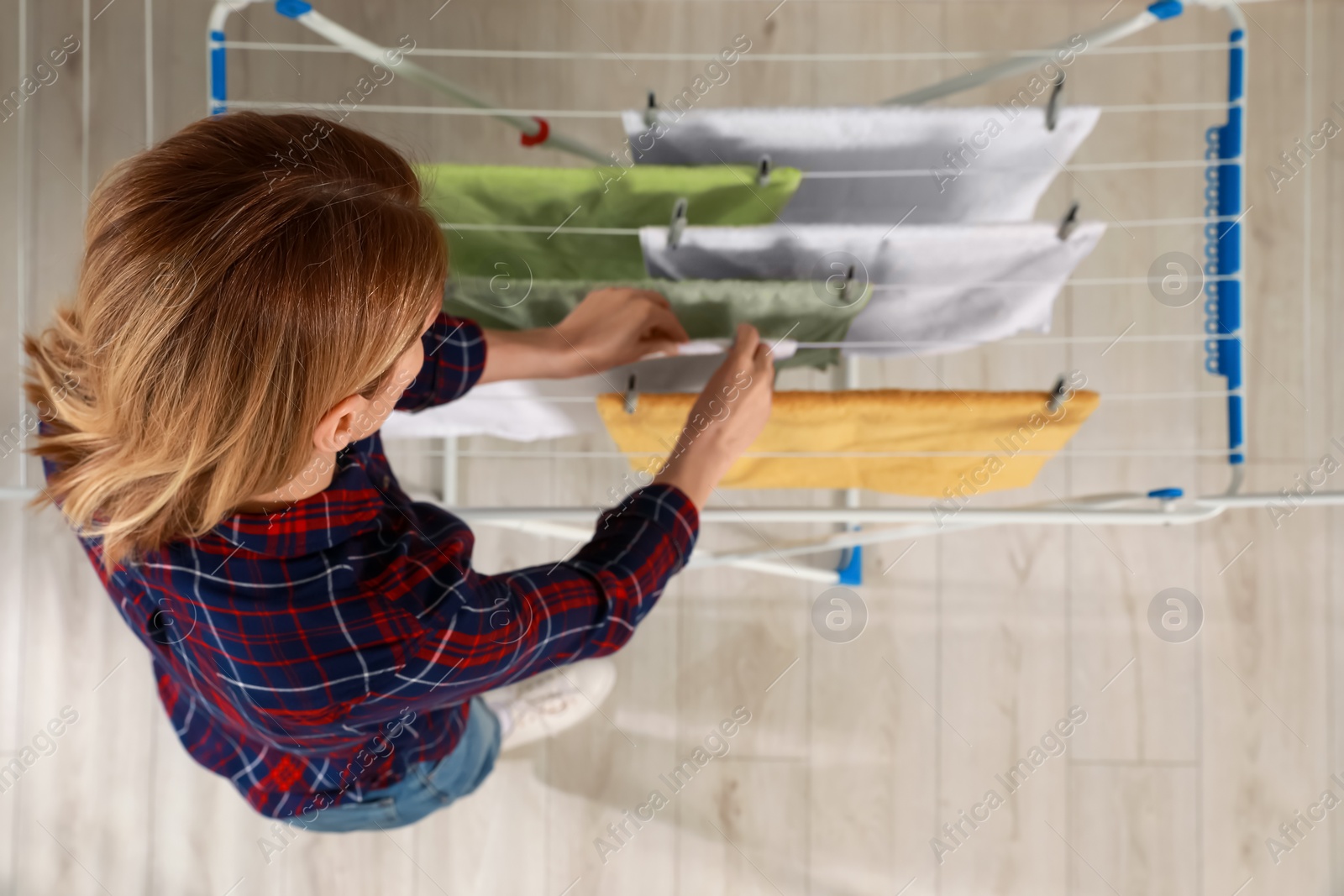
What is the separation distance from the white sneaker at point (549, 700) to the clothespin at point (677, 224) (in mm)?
749

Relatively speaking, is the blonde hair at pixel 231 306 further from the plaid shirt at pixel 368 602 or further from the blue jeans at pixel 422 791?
the blue jeans at pixel 422 791

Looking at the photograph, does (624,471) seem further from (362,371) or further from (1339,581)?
(1339,581)

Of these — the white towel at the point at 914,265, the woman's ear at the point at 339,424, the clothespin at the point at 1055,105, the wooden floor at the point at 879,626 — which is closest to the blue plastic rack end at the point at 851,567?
the wooden floor at the point at 879,626

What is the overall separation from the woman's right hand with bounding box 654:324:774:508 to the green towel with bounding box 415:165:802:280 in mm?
130

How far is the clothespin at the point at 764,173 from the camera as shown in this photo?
0.72 metres

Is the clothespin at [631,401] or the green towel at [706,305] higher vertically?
the green towel at [706,305]

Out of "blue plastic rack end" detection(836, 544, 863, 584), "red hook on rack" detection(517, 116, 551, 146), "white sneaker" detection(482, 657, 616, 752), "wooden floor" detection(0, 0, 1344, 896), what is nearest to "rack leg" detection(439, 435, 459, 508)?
"wooden floor" detection(0, 0, 1344, 896)

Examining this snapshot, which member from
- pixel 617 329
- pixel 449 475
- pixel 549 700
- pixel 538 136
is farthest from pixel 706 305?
pixel 549 700

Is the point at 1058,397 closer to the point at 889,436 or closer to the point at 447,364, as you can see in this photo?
the point at 889,436

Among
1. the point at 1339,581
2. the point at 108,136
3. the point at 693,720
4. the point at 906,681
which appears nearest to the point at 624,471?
the point at 693,720

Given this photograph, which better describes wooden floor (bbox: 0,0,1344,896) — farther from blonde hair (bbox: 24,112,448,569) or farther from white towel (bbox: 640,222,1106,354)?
blonde hair (bbox: 24,112,448,569)

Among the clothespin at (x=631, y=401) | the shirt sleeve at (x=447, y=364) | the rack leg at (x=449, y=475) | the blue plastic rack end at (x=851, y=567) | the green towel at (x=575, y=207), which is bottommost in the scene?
the blue plastic rack end at (x=851, y=567)

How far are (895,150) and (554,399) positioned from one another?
0.40 meters

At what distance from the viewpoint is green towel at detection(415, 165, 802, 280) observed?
74cm
